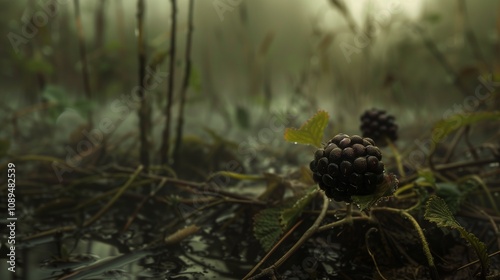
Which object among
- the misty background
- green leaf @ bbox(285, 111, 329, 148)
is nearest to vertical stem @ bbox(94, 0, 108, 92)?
the misty background

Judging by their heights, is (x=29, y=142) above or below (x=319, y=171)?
above

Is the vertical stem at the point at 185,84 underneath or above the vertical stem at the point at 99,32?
underneath

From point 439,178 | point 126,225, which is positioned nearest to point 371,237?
point 439,178

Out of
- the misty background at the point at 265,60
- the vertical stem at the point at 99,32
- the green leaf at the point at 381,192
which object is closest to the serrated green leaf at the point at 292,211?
the green leaf at the point at 381,192

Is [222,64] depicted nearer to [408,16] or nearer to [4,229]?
[408,16]

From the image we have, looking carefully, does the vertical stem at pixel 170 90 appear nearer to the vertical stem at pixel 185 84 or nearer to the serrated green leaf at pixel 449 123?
the vertical stem at pixel 185 84
